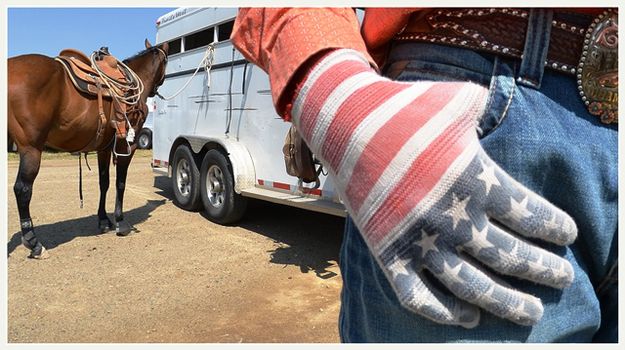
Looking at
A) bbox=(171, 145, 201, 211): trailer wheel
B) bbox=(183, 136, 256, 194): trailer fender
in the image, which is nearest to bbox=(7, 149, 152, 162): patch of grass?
bbox=(171, 145, 201, 211): trailer wheel

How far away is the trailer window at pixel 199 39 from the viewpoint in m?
5.61

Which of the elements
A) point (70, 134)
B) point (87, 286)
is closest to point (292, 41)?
point (87, 286)

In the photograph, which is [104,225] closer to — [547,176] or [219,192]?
[219,192]

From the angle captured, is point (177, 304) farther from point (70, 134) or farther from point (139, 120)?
point (139, 120)

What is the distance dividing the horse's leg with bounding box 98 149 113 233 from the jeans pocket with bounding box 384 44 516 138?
16.1ft

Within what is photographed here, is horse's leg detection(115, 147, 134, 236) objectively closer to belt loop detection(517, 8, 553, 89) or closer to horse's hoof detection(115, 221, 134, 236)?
horse's hoof detection(115, 221, 134, 236)

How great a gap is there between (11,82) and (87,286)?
180cm

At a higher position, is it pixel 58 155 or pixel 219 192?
pixel 219 192

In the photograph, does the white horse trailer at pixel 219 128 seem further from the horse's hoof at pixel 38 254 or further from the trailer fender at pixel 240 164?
the horse's hoof at pixel 38 254

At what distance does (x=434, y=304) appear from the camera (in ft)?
1.99

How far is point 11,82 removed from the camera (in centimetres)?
372

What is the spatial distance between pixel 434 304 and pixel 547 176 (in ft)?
0.80

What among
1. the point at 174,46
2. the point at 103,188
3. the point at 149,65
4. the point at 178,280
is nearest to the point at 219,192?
the point at 103,188

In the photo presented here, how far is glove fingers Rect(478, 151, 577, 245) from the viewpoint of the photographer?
57 centimetres
